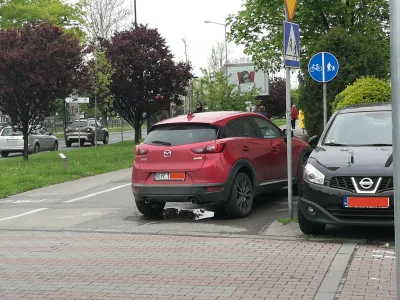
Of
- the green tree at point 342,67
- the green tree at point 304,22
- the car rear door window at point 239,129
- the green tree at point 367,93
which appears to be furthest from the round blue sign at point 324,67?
the green tree at point 304,22

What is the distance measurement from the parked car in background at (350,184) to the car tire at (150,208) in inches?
115

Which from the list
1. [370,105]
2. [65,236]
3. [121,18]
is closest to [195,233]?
[65,236]

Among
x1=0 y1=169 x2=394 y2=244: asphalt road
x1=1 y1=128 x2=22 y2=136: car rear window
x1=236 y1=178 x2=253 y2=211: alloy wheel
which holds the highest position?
x1=1 y1=128 x2=22 y2=136: car rear window

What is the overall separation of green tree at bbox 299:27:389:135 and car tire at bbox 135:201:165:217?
1286cm

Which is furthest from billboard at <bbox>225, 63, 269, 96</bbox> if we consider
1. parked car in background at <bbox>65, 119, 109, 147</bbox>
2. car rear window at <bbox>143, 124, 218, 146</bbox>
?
car rear window at <bbox>143, 124, 218, 146</bbox>

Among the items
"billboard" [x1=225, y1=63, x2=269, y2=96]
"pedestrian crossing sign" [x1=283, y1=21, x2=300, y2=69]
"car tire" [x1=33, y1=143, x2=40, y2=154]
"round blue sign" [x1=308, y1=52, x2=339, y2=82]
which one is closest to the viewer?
"pedestrian crossing sign" [x1=283, y1=21, x2=300, y2=69]

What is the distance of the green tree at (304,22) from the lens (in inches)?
1115

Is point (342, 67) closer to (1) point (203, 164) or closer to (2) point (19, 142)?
(1) point (203, 164)

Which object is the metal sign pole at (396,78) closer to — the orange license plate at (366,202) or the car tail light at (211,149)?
the orange license plate at (366,202)

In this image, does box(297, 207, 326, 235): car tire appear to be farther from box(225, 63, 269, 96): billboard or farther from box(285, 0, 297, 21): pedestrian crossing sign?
box(225, 63, 269, 96): billboard

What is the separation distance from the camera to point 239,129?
10648 millimetres

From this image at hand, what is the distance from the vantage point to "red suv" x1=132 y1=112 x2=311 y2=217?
9734 mm

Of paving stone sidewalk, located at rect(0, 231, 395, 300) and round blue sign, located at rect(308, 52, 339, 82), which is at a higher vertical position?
round blue sign, located at rect(308, 52, 339, 82)

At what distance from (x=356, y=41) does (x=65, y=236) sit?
16.0 m
